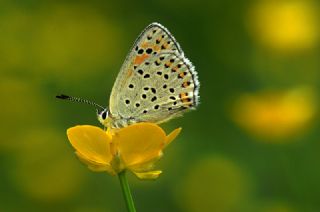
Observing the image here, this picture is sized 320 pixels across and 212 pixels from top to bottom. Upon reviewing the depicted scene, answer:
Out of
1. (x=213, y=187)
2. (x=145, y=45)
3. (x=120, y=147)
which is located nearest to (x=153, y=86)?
(x=145, y=45)

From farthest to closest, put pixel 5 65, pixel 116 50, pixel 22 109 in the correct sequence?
pixel 116 50
pixel 5 65
pixel 22 109

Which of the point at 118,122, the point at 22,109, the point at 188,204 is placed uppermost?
the point at 118,122

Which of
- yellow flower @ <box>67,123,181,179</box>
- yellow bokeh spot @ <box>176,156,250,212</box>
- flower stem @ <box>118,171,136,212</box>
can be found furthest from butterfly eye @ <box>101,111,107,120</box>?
yellow bokeh spot @ <box>176,156,250,212</box>

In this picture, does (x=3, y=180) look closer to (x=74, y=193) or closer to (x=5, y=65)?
(x=74, y=193)

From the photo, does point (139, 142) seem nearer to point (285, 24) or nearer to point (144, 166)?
point (144, 166)

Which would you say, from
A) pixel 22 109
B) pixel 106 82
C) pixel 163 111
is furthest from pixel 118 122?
pixel 106 82

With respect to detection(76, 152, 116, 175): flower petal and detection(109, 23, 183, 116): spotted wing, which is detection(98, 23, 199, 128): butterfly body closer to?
detection(109, 23, 183, 116): spotted wing
